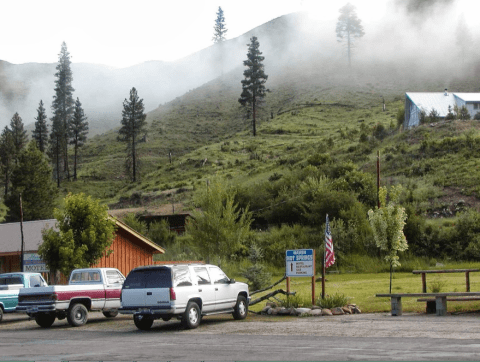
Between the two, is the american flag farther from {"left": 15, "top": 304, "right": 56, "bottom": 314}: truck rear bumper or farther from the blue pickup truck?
the blue pickup truck

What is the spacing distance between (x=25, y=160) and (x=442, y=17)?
14870 cm

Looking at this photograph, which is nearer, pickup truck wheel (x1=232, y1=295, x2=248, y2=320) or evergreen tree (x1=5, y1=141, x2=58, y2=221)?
pickup truck wheel (x1=232, y1=295, x2=248, y2=320)

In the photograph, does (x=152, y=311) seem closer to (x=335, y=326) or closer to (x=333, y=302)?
(x=335, y=326)

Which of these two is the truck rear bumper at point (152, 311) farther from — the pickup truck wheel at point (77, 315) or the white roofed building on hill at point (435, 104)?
the white roofed building on hill at point (435, 104)

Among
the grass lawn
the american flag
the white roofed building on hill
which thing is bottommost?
→ the grass lawn

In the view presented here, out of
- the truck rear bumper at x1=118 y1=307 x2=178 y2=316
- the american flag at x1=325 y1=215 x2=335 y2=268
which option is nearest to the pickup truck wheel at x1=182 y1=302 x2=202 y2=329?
the truck rear bumper at x1=118 y1=307 x2=178 y2=316

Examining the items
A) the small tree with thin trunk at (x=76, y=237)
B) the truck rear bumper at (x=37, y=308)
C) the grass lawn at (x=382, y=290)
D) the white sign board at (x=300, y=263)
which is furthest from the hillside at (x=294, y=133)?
the truck rear bumper at (x=37, y=308)

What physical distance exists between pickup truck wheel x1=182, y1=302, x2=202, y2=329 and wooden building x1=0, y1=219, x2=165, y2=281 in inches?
605

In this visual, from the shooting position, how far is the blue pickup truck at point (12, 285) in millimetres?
22375

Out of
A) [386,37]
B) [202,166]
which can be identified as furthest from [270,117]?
[386,37]

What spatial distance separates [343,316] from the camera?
18188 mm

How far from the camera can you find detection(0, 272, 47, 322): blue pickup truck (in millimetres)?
22375

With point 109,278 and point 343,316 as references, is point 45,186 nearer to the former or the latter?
point 109,278

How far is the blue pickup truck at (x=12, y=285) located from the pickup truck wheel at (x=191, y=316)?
885 centimetres
